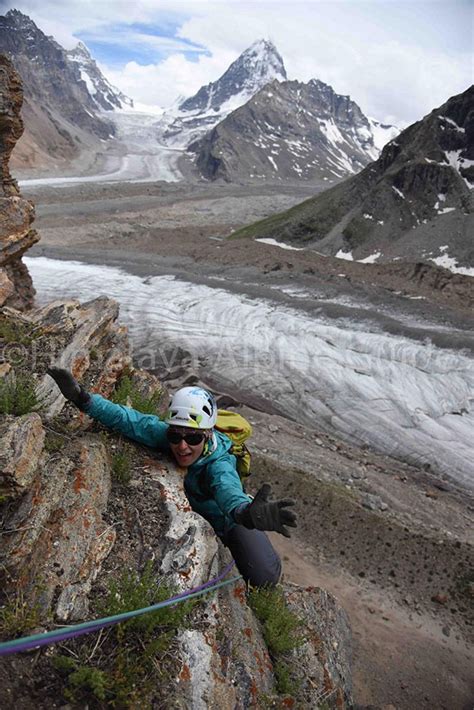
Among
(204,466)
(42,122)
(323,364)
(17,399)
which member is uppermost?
(42,122)

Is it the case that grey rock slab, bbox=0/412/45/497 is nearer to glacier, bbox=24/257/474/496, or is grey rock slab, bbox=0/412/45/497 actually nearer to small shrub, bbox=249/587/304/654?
small shrub, bbox=249/587/304/654

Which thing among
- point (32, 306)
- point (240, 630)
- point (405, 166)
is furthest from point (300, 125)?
point (240, 630)

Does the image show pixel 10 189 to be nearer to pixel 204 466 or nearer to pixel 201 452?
pixel 201 452

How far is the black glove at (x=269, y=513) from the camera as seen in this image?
4.67 meters

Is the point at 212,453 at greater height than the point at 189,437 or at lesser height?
lesser

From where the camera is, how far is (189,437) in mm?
5949

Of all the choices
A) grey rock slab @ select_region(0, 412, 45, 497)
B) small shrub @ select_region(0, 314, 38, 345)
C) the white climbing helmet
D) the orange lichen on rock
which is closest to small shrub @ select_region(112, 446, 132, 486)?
the white climbing helmet

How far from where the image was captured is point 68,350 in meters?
8.39

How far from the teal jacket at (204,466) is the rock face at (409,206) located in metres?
34.0

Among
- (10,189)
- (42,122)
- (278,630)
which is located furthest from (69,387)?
(42,122)

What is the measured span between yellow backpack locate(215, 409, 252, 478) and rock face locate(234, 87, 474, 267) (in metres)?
33.2

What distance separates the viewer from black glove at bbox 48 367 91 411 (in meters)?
5.76

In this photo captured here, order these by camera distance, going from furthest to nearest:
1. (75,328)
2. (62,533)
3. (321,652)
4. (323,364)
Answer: (323,364)
(75,328)
(321,652)
(62,533)

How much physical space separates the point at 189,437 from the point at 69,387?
1.51m
